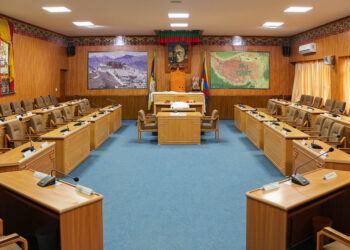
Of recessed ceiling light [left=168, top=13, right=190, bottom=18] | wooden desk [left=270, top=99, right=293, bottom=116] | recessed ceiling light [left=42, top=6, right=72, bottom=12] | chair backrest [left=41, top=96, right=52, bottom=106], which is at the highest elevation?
recessed ceiling light [left=168, top=13, right=190, bottom=18]

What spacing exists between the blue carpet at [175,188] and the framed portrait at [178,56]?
559 centimetres

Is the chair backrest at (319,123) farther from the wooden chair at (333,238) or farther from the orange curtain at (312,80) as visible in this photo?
the wooden chair at (333,238)

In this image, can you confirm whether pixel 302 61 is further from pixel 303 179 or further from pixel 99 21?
pixel 303 179

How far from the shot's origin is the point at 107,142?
10.3 metres

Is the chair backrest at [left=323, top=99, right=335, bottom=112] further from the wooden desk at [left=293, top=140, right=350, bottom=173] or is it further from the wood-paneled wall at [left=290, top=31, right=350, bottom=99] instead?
the wooden desk at [left=293, top=140, right=350, bottom=173]

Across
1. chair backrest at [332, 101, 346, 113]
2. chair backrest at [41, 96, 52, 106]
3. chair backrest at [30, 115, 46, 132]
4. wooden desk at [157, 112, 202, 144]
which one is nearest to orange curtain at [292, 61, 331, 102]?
chair backrest at [332, 101, 346, 113]

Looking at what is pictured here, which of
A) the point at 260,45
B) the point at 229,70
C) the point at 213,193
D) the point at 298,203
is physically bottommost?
the point at 213,193

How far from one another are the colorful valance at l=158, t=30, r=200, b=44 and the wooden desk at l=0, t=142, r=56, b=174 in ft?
30.4

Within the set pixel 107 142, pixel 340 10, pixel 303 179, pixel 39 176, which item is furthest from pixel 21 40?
pixel 303 179

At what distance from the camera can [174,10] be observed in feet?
32.3

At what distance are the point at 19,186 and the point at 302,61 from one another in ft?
43.1

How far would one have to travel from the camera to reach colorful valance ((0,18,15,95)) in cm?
1045

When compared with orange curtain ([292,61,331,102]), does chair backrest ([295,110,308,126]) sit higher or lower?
lower

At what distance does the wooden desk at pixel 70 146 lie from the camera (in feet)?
22.5
